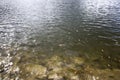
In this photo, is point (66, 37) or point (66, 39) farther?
point (66, 37)

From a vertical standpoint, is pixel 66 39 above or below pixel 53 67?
above

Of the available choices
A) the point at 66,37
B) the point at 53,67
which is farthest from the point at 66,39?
the point at 53,67

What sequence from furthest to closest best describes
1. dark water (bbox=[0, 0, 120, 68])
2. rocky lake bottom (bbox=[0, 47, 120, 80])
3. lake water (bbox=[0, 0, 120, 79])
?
1. dark water (bbox=[0, 0, 120, 68])
2. lake water (bbox=[0, 0, 120, 79])
3. rocky lake bottom (bbox=[0, 47, 120, 80])

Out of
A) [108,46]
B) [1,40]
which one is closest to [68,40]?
[108,46]

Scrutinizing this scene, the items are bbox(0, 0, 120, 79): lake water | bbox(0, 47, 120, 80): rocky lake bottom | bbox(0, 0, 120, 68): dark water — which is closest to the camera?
bbox(0, 47, 120, 80): rocky lake bottom

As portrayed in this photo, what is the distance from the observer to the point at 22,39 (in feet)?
59.6

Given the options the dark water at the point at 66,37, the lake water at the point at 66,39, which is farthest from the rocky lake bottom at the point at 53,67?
the dark water at the point at 66,37

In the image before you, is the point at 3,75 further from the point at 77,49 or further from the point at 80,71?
the point at 77,49

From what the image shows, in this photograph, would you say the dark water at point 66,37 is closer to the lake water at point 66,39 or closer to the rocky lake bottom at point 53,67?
the lake water at point 66,39

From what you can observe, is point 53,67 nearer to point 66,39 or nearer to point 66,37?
point 66,39

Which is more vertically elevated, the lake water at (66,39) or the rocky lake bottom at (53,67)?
the lake water at (66,39)

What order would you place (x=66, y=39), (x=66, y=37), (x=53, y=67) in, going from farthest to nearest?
(x=66, y=37), (x=66, y=39), (x=53, y=67)

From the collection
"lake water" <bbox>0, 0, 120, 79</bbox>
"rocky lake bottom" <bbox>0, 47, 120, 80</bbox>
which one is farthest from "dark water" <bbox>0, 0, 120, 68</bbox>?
"rocky lake bottom" <bbox>0, 47, 120, 80</bbox>

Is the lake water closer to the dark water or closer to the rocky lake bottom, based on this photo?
the dark water
